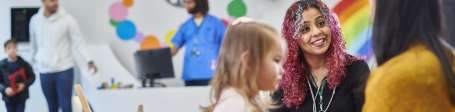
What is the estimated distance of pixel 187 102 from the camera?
6430 mm

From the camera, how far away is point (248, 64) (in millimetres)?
1789

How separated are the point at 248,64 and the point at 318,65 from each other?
708 mm

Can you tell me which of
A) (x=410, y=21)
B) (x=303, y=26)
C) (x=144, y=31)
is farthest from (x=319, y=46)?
(x=144, y=31)

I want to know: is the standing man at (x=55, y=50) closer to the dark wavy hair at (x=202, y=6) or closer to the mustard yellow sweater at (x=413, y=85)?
the dark wavy hair at (x=202, y=6)

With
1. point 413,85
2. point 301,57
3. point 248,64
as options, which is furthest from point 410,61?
point 301,57

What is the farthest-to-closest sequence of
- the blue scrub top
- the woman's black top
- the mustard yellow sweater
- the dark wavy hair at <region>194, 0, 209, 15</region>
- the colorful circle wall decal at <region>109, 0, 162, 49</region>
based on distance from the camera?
the colorful circle wall decal at <region>109, 0, 162, 49</region> < the dark wavy hair at <region>194, 0, 209, 15</region> < the blue scrub top < the woman's black top < the mustard yellow sweater

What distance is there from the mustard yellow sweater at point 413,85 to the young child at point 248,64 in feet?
1.35

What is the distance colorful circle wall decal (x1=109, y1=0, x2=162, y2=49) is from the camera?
22.4 feet

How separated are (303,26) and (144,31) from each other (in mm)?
4648

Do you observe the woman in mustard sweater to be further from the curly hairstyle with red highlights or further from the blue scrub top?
the blue scrub top

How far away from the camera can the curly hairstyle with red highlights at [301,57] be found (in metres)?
2.36

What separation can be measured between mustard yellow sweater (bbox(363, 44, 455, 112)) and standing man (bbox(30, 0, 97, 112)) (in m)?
5.54

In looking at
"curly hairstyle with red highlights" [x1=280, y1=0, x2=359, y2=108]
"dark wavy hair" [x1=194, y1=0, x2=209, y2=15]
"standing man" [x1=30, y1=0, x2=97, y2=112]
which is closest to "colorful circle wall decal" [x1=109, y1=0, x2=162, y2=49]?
"standing man" [x1=30, y1=0, x2=97, y2=112]

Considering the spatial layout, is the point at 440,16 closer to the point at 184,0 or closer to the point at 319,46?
the point at 319,46
